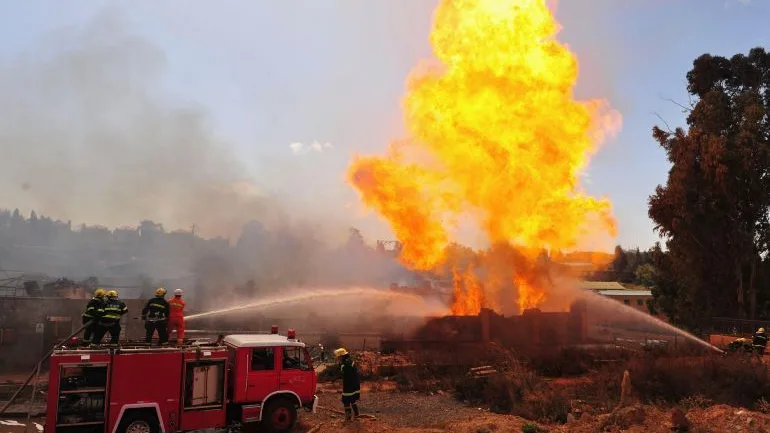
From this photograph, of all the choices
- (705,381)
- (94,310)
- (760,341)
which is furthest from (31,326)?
(760,341)

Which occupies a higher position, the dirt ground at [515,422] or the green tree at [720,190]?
the green tree at [720,190]

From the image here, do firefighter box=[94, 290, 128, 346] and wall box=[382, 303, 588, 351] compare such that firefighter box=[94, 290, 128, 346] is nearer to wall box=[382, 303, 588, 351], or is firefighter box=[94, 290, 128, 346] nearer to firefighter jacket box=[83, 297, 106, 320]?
firefighter jacket box=[83, 297, 106, 320]

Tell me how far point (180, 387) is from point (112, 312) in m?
2.85

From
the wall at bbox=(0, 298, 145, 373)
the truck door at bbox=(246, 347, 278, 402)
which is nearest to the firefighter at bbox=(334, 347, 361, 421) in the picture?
the truck door at bbox=(246, 347, 278, 402)

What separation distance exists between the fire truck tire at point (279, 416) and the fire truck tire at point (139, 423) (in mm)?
2483

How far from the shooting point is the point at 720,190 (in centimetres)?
3866

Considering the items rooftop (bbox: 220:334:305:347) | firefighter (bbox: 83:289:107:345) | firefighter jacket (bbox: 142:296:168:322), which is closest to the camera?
firefighter (bbox: 83:289:107:345)

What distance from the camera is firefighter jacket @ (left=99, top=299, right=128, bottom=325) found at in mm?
12141

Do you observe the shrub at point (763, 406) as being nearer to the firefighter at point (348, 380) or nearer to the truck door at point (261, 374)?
the firefighter at point (348, 380)

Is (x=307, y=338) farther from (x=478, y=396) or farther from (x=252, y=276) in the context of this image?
(x=252, y=276)

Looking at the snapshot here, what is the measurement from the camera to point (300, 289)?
52.2 meters

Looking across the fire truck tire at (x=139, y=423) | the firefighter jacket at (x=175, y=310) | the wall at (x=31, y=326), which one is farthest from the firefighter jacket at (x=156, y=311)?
the wall at (x=31, y=326)

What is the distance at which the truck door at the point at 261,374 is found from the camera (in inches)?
476

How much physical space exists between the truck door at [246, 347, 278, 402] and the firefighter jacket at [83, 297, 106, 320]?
3.79 meters
